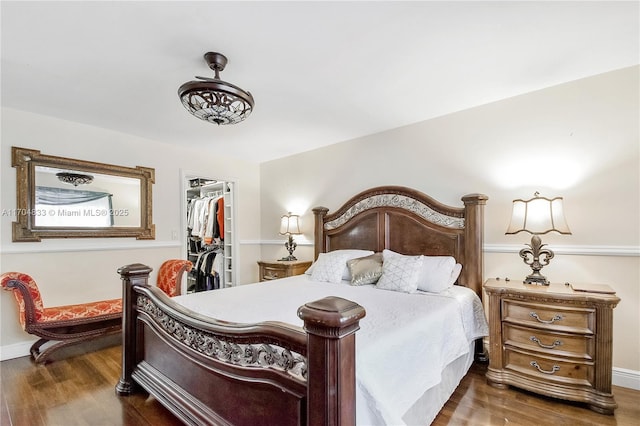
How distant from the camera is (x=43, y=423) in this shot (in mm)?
1813

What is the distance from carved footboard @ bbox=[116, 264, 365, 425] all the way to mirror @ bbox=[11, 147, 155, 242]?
1644 millimetres

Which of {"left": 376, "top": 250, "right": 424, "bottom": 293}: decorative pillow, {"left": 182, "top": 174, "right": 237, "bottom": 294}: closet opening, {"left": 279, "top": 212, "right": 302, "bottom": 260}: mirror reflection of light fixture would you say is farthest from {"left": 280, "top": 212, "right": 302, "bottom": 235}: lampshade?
{"left": 376, "top": 250, "right": 424, "bottom": 293}: decorative pillow

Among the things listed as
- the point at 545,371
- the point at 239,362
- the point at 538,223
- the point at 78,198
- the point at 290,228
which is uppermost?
the point at 78,198

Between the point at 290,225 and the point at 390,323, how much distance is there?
2.87 m

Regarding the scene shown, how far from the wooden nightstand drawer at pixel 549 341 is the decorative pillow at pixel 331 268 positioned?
57.0 inches

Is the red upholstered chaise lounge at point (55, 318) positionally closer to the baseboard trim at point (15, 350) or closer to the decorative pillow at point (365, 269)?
the baseboard trim at point (15, 350)

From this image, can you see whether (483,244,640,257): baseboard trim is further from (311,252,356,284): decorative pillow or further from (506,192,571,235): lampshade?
(311,252,356,284): decorative pillow

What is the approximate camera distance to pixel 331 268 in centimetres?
307

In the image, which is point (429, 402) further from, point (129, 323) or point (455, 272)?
point (129, 323)

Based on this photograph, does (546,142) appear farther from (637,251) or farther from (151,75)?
(151,75)

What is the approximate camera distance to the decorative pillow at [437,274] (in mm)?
2469

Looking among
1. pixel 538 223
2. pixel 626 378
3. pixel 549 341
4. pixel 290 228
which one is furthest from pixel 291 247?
pixel 626 378

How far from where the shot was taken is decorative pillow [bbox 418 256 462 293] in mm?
2469

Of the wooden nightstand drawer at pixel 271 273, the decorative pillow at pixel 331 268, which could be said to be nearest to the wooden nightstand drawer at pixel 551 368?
the decorative pillow at pixel 331 268
